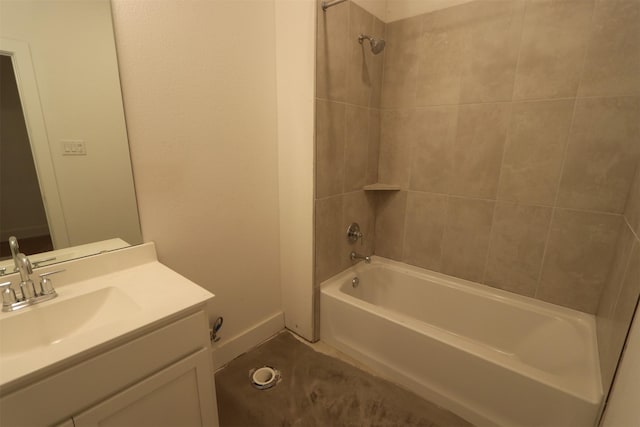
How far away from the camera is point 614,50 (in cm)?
133

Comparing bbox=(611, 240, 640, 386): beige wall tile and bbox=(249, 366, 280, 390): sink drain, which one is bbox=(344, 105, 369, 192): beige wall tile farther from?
bbox=(611, 240, 640, 386): beige wall tile

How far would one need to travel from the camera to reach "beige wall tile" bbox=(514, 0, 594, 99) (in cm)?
138

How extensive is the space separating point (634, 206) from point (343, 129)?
1363 millimetres

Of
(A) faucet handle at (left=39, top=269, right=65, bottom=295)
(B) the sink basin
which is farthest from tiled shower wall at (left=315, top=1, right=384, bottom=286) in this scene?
(A) faucet handle at (left=39, top=269, right=65, bottom=295)

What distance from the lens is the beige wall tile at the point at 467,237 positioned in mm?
1796

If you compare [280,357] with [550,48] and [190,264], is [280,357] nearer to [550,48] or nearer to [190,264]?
[190,264]

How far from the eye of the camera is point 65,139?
1.08 m

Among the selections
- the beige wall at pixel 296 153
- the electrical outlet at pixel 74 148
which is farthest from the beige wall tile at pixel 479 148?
the electrical outlet at pixel 74 148

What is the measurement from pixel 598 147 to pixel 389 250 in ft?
4.27

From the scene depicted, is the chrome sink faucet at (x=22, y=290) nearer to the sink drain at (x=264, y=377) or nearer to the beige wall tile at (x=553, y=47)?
the sink drain at (x=264, y=377)

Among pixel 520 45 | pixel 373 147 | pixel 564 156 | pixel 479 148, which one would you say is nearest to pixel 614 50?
pixel 520 45

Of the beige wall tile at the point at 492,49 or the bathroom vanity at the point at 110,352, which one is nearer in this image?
the bathroom vanity at the point at 110,352

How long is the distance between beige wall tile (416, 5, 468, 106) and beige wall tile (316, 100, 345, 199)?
577 mm

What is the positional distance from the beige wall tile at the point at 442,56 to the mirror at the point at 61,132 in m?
1.63
